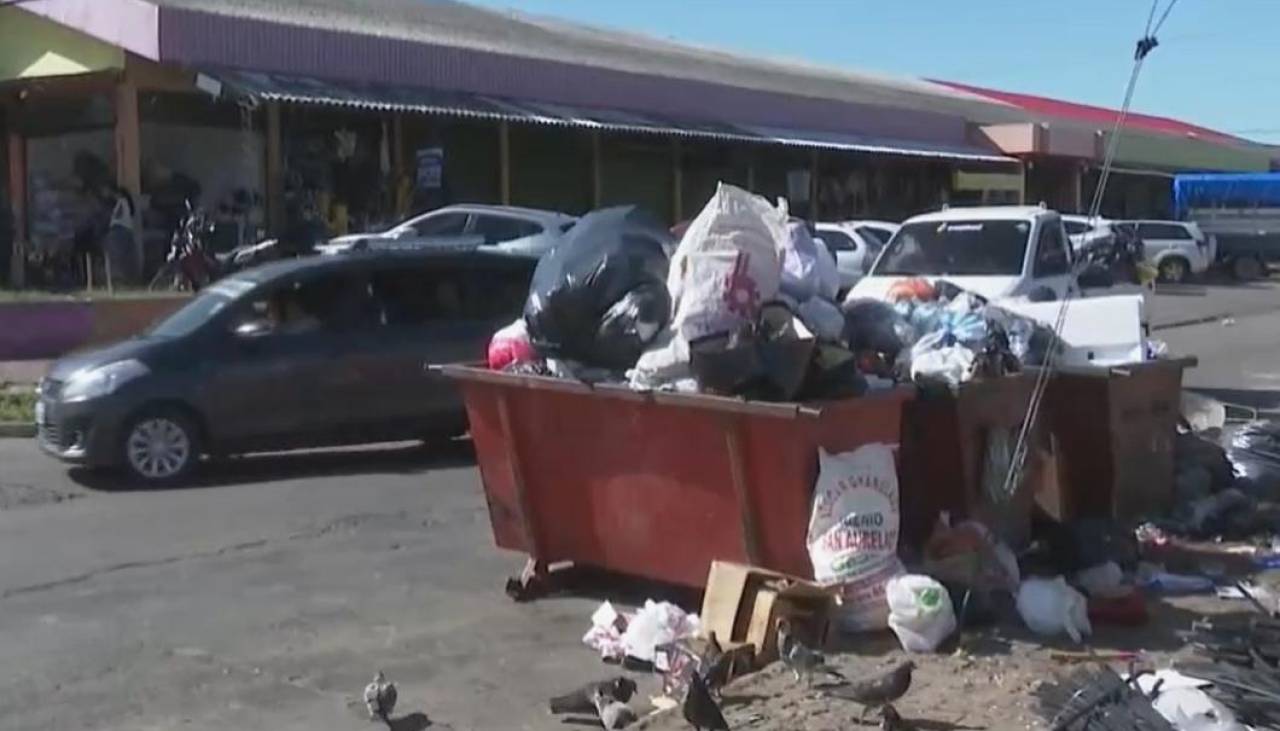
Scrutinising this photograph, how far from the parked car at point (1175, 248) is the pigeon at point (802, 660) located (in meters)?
36.8

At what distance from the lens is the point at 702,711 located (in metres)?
6.25

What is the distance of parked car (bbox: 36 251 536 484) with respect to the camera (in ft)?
41.4

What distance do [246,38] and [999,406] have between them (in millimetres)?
19375

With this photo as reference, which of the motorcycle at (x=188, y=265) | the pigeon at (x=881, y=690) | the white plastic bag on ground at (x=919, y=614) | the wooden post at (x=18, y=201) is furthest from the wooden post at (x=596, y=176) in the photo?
the pigeon at (x=881, y=690)

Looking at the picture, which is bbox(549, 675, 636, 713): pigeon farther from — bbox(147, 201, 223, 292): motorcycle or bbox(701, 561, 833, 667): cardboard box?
bbox(147, 201, 223, 292): motorcycle

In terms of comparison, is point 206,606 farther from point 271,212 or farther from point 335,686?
point 271,212

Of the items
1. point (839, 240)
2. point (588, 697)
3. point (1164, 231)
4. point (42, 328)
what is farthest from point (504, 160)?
point (588, 697)

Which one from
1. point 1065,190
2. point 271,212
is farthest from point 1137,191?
point 271,212

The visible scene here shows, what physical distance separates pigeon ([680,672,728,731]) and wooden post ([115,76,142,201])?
20.8 meters

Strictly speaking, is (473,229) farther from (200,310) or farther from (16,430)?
(200,310)

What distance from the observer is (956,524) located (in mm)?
8234

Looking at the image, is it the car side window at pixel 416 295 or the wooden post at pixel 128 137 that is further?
the wooden post at pixel 128 137

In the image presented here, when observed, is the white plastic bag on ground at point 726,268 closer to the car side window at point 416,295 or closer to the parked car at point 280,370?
the parked car at point 280,370

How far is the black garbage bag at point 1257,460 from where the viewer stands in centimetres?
1045
